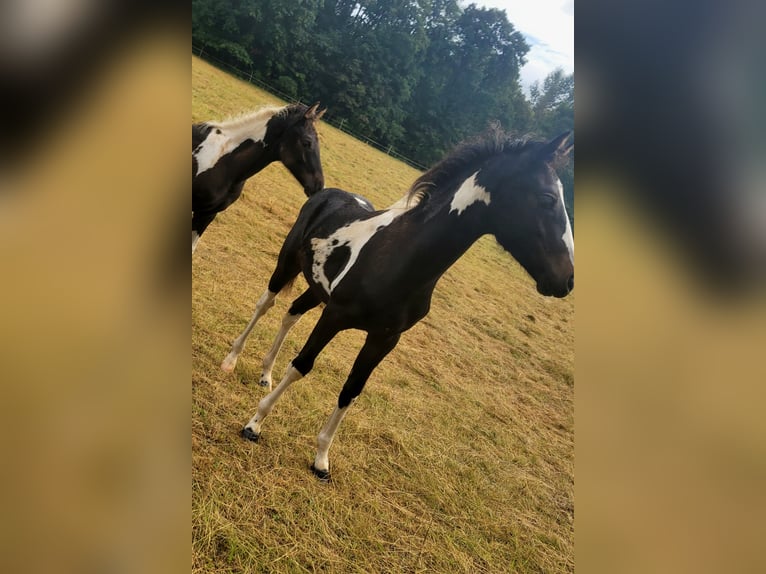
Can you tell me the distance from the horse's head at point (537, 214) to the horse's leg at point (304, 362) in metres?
1.09

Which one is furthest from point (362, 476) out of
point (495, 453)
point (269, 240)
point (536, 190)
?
point (269, 240)

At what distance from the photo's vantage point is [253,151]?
3.41 meters

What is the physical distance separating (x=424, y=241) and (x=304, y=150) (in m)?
1.51

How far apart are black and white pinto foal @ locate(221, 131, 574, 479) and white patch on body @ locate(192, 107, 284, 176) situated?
2.86ft

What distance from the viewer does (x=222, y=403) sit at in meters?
3.07

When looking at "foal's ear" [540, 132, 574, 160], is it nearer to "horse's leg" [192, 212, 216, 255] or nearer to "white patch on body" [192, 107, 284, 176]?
"white patch on body" [192, 107, 284, 176]

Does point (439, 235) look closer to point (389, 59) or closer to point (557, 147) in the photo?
point (557, 147)

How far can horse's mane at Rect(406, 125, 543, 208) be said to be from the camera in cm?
216

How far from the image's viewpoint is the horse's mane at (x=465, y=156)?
216cm
